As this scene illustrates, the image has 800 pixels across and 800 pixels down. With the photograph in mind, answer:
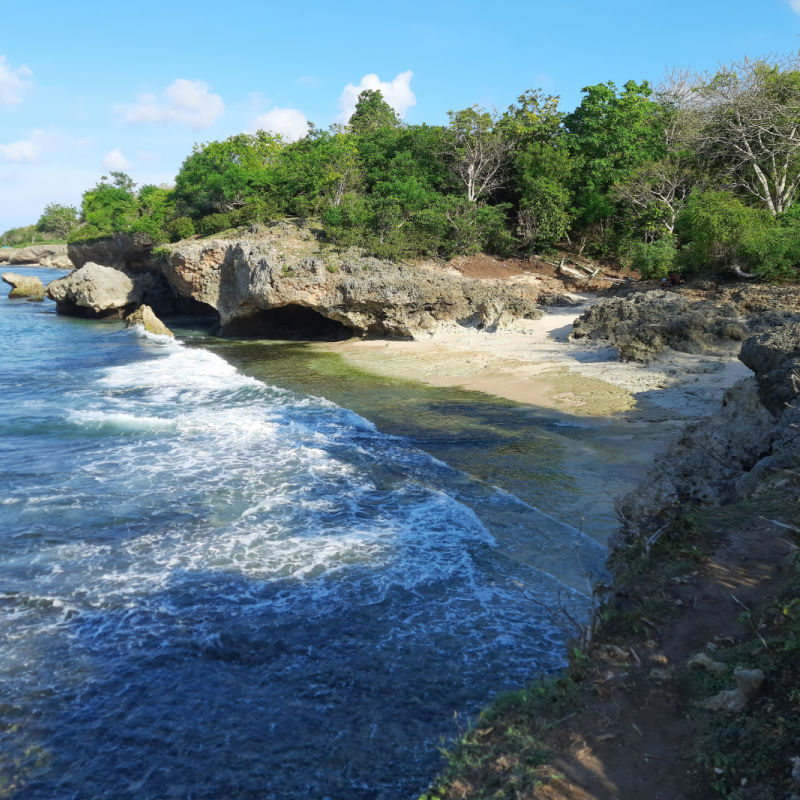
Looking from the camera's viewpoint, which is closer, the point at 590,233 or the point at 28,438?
the point at 28,438

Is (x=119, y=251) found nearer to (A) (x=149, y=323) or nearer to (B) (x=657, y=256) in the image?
(A) (x=149, y=323)

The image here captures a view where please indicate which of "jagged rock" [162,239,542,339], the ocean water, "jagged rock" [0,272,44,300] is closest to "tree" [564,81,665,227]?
"jagged rock" [162,239,542,339]

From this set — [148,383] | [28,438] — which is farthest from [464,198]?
[28,438]

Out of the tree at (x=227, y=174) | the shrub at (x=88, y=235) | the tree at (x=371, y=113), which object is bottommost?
the shrub at (x=88, y=235)

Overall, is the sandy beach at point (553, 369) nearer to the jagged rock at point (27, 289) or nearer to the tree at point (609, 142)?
the tree at point (609, 142)

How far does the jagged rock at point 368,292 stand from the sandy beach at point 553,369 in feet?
2.36

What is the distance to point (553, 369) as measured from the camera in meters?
17.2

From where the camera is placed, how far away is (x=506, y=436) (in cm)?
1240

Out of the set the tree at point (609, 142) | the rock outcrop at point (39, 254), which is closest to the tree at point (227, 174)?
the tree at point (609, 142)

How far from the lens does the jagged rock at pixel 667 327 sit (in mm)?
16250

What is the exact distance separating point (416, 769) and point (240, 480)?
6.67 m

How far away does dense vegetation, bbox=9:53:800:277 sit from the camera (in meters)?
23.6

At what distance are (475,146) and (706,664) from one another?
2962cm

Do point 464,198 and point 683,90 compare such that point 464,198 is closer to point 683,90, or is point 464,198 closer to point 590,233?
point 590,233
